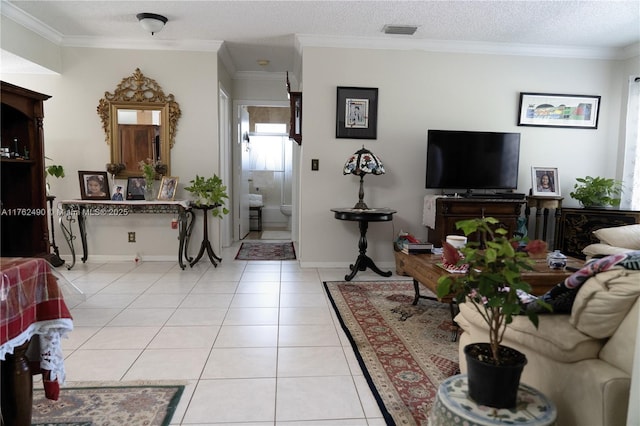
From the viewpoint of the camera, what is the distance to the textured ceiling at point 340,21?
3.54 meters

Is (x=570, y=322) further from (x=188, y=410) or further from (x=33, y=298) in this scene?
(x=33, y=298)

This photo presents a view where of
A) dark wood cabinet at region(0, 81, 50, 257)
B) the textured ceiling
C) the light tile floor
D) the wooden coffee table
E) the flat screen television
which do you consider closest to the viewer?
the light tile floor

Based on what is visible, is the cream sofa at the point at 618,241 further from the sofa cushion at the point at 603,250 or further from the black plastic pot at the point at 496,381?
the black plastic pot at the point at 496,381

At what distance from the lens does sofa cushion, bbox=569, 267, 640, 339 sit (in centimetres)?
125

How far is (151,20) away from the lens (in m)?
3.79

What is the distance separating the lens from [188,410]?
180 centimetres

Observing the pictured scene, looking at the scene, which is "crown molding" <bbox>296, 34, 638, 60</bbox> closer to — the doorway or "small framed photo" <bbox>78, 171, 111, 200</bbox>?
"small framed photo" <bbox>78, 171, 111, 200</bbox>

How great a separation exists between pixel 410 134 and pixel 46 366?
3.98 meters

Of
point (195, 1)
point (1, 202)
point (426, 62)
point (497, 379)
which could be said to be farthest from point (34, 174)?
point (426, 62)

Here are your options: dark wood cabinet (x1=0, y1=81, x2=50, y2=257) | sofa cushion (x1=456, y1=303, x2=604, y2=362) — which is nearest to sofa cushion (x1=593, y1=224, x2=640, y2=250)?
sofa cushion (x1=456, y1=303, x2=604, y2=362)

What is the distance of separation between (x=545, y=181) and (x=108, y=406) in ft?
15.0

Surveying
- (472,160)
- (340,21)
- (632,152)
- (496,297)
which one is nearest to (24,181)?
(340,21)

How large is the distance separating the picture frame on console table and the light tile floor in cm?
301

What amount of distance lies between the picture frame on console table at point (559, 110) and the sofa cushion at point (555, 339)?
12.2ft
